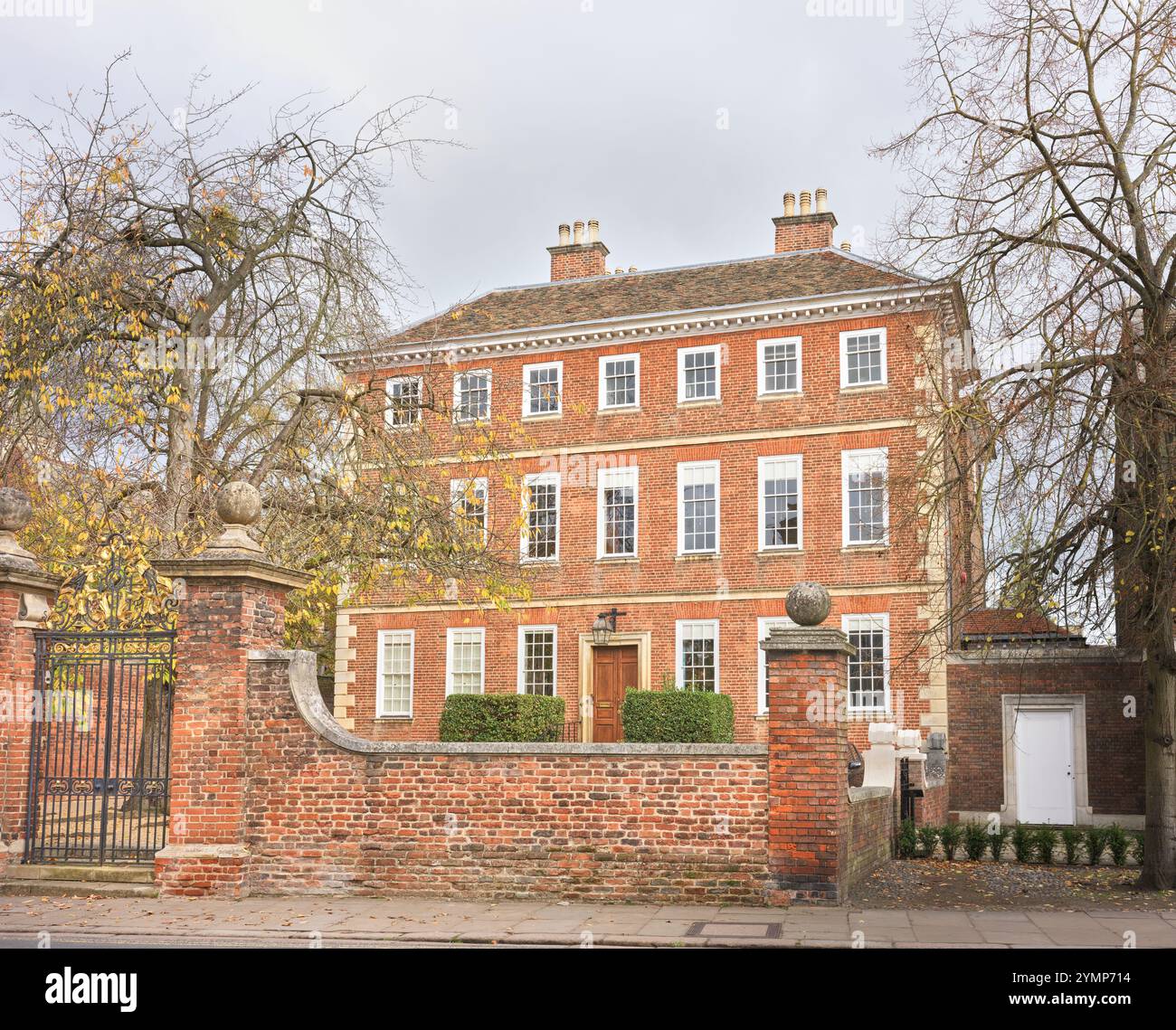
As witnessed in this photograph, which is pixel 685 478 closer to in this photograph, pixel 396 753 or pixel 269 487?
pixel 269 487

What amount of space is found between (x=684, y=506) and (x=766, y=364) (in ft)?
12.1

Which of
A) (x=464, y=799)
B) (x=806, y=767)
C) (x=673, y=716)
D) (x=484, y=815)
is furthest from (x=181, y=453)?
(x=673, y=716)

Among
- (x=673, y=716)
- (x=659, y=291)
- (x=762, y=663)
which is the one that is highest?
(x=659, y=291)

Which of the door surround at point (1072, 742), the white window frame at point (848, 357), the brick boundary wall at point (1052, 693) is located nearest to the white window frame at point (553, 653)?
the white window frame at point (848, 357)

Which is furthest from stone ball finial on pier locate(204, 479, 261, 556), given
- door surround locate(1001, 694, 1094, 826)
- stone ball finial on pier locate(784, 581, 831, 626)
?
door surround locate(1001, 694, 1094, 826)

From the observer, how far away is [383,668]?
3027 centimetres

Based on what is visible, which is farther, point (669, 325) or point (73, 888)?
point (669, 325)

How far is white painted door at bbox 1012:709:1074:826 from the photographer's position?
24.6m

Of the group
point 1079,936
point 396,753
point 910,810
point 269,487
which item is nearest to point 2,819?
point 396,753

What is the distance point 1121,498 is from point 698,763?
6025mm

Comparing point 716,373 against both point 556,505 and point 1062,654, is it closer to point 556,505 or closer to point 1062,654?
point 556,505

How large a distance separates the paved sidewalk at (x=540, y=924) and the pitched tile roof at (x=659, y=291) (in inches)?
721

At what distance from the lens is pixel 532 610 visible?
29094mm

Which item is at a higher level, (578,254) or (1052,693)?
Result: (578,254)
